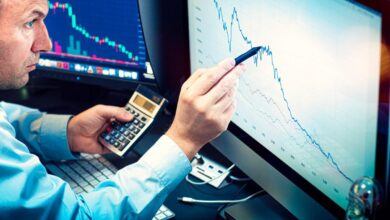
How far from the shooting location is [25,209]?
2.60 ft

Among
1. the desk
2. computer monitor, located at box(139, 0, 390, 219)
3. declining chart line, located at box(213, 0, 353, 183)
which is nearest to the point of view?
computer monitor, located at box(139, 0, 390, 219)

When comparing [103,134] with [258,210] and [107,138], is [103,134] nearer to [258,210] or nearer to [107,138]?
[107,138]

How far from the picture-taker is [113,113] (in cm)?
113

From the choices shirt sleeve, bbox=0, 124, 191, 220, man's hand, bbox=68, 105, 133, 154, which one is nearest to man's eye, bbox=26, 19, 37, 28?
shirt sleeve, bbox=0, 124, 191, 220

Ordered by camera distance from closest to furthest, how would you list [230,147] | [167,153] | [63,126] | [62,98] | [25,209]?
[25,209]
[167,153]
[230,147]
[63,126]
[62,98]

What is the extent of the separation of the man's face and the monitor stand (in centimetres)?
43

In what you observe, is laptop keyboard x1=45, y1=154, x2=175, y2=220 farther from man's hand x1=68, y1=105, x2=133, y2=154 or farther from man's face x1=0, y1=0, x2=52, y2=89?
man's face x1=0, y1=0, x2=52, y2=89

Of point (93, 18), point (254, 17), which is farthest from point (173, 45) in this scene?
point (254, 17)

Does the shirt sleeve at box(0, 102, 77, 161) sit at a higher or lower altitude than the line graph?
lower

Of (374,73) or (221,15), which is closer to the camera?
(374,73)

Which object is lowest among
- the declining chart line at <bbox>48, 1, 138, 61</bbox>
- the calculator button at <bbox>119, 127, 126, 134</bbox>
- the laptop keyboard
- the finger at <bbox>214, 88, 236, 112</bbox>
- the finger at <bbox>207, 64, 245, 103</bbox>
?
the laptop keyboard

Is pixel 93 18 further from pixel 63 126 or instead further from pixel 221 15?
pixel 221 15

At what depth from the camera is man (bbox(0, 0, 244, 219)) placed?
806mm

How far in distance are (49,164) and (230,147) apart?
39 centimetres
